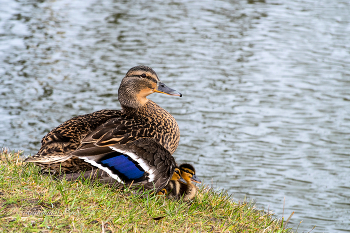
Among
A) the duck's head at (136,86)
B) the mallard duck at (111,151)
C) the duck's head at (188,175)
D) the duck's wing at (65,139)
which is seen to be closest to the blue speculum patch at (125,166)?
the mallard duck at (111,151)

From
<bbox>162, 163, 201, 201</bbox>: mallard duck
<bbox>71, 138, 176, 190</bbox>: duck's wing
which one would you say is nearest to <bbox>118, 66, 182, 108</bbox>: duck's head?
<bbox>71, 138, 176, 190</bbox>: duck's wing

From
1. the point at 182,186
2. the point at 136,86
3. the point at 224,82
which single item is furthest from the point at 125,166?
the point at 224,82

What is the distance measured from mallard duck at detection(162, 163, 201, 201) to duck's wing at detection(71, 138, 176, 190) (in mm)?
307

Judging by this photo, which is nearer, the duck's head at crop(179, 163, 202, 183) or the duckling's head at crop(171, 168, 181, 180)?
the duckling's head at crop(171, 168, 181, 180)

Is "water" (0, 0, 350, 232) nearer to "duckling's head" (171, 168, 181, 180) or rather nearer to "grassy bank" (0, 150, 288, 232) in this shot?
"grassy bank" (0, 150, 288, 232)

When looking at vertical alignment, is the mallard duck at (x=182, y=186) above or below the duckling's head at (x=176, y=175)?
below

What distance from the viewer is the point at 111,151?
14.7 ft

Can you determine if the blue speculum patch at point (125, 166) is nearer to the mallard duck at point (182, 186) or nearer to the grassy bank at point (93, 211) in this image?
the grassy bank at point (93, 211)

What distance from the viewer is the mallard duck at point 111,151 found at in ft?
14.5

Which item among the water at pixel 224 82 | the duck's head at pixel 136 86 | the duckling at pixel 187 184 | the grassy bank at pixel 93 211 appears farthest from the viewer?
the water at pixel 224 82

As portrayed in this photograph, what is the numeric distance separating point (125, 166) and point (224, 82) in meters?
8.03

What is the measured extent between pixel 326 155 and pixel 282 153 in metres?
0.83

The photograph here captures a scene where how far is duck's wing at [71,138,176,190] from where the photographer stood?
4398 millimetres

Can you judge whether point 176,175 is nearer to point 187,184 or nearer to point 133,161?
point 187,184
